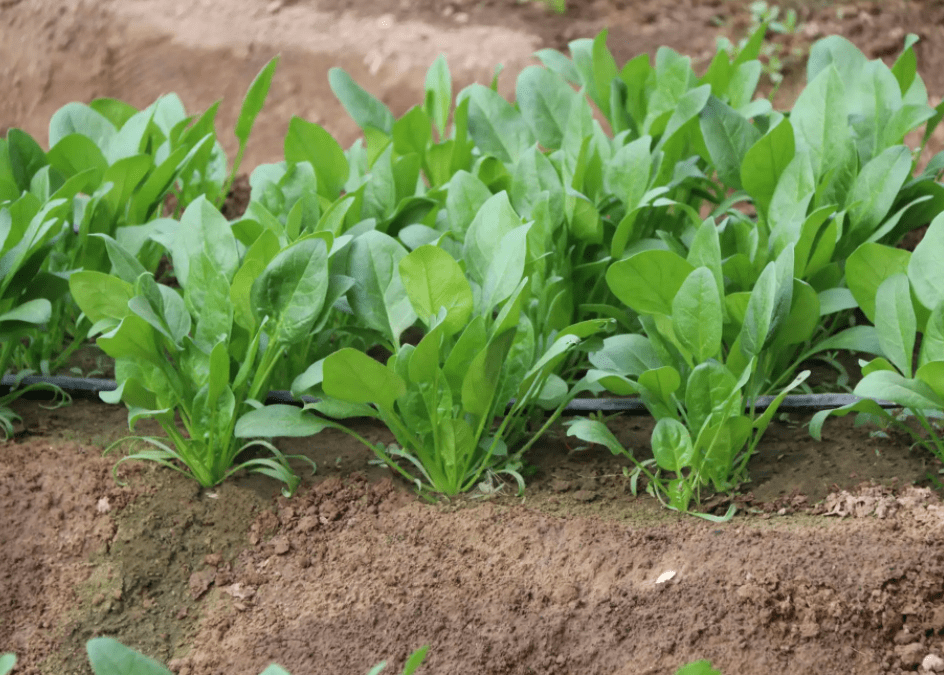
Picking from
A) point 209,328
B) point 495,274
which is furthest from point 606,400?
point 209,328

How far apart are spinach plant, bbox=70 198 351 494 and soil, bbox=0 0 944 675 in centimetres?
9

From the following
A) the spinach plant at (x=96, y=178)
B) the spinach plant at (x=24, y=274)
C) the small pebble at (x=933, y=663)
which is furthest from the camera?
the spinach plant at (x=96, y=178)

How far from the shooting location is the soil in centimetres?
146

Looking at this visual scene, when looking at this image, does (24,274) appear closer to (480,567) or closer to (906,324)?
(480,567)

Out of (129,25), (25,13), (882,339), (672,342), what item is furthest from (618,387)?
(25,13)

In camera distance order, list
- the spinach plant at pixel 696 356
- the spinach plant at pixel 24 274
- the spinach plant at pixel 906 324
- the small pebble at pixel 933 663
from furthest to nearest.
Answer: the spinach plant at pixel 24 274, the spinach plant at pixel 696 356, the spinach plant at pixel 906 324, the small pebble at pixel 933 663

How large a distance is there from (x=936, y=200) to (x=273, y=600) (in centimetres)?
164

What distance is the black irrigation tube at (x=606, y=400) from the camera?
2010mm

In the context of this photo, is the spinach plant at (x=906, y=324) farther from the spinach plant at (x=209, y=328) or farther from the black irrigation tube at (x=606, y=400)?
the spinach plant at (x=209, y=328)

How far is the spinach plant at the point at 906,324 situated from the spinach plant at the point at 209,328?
37.4 inches

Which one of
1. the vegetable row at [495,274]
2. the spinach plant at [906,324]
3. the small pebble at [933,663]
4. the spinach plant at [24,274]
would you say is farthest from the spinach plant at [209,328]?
the small pebble at [933,663]

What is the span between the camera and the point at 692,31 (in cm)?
390

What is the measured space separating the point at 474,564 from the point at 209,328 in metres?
0.66

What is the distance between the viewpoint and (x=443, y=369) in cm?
174
